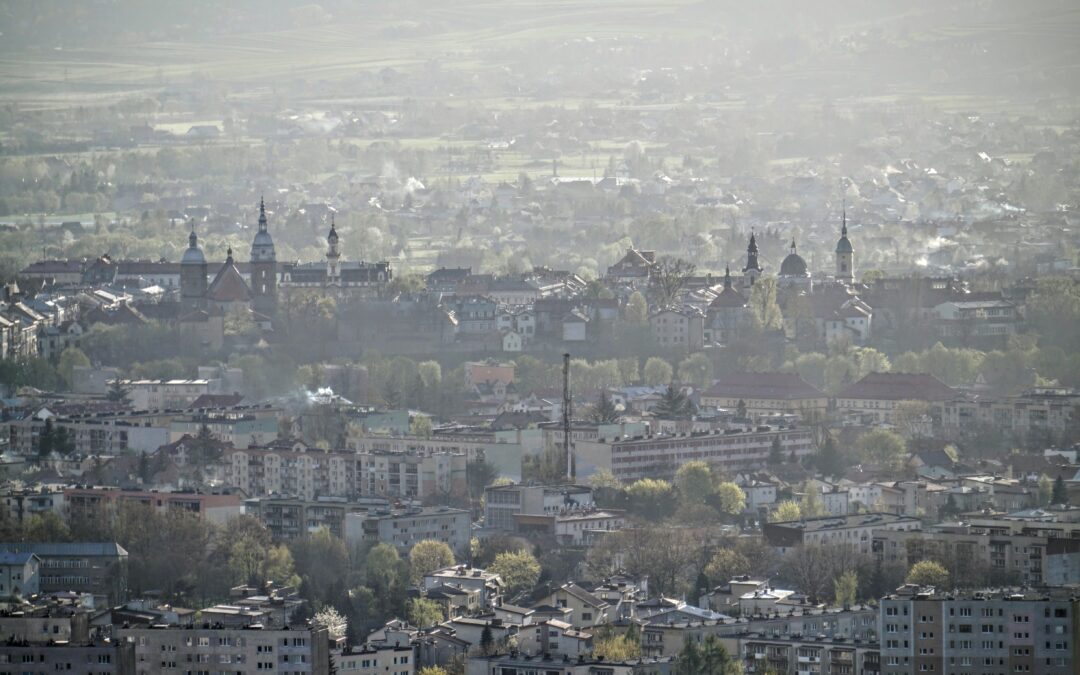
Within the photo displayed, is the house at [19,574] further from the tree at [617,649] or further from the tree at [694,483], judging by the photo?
the tree at [694,483]

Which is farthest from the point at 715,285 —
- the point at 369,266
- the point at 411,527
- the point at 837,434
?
the point at 411,527

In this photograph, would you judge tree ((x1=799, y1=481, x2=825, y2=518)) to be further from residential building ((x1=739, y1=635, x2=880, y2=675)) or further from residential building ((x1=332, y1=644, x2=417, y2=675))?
residential building ((x1=332, y1=644, x2=417, y2=675))

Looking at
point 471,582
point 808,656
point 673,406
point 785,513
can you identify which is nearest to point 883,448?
point 673,406

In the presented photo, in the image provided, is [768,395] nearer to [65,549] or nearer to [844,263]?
[844,263]

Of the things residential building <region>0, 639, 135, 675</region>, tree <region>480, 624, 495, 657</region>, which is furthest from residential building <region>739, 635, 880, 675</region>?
residential building <region>0, 639, 135, 675</region>

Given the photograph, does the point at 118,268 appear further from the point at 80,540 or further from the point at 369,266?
the point at 80,540

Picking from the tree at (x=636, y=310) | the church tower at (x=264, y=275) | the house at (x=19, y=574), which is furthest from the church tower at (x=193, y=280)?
the house at (x=19, y=574)


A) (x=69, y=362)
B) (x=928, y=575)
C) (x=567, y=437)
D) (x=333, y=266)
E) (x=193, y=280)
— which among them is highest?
(x=333, y=266)

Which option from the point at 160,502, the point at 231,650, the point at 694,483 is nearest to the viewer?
the point at 231,650
